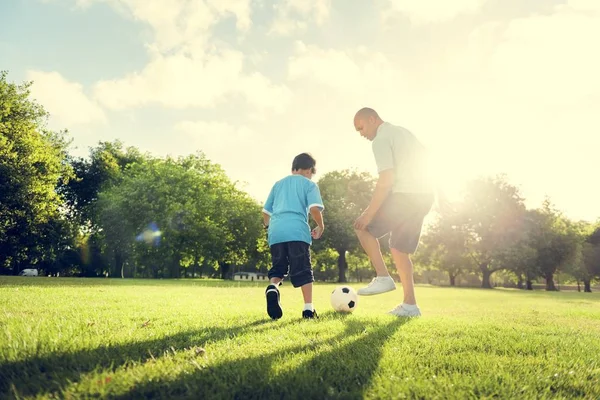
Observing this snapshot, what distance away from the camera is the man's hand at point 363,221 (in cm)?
651

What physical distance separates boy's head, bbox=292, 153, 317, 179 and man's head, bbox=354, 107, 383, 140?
3.60 ft

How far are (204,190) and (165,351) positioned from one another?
45102 millimetres

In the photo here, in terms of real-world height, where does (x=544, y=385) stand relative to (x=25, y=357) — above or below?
below

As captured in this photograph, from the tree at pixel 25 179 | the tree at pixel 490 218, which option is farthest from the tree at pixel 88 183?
the tree at pixel 490 218

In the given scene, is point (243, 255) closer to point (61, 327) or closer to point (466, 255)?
point (466, 255)

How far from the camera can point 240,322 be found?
5.41 metres

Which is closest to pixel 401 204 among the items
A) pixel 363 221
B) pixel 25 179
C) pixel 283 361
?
pixel 363 221

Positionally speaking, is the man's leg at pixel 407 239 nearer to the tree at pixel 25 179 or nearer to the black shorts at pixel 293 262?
the black shorts at pixel 293 262

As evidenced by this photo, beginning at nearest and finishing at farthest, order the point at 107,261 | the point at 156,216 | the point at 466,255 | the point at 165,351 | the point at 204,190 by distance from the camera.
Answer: the point at 165,351 < the point at 156,216 < the point at 204,190 < the point at 466,255 < the point at 107,261

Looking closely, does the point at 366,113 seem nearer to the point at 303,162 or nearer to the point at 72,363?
the point at 303,162

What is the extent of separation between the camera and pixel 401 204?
664cm

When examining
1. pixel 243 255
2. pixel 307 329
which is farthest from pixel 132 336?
pixel 243 255

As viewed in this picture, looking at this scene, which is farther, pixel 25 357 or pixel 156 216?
pixel 156 216

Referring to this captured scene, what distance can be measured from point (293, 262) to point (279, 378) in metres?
3.45
